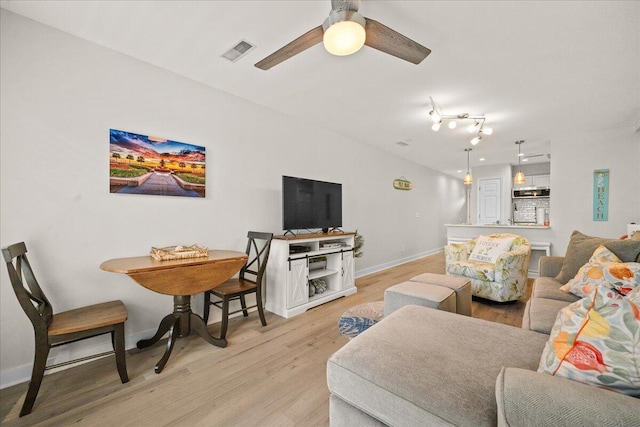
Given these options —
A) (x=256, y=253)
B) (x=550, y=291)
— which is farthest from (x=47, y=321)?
(x=550, y=291)

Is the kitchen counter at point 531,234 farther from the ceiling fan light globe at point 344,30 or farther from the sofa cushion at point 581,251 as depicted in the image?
the ceiling fan light globe at point 344,30

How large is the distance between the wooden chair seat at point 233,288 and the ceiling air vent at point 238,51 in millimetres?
2025

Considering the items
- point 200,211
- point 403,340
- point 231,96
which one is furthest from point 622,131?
point 200,211

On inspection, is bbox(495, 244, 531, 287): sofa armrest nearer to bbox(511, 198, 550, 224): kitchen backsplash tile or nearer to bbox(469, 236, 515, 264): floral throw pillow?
Answer: bbox(469, 236, 515, 264): floral throw pillow

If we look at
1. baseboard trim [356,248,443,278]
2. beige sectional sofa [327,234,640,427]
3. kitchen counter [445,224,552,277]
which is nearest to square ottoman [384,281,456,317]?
beige sectional sofa [327,234,640,427]

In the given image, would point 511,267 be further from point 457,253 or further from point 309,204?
point 309,204

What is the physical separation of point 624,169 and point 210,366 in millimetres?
5957

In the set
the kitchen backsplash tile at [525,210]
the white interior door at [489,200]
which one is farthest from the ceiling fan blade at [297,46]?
the kitchen backsplash tile at [525,210]

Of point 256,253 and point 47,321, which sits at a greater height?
point 256,253

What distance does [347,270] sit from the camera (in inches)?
147

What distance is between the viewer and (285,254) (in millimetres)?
2957

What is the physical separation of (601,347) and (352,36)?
1580mm

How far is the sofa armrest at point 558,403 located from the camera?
0.64m

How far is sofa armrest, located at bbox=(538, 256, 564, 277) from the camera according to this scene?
8.66 feet
